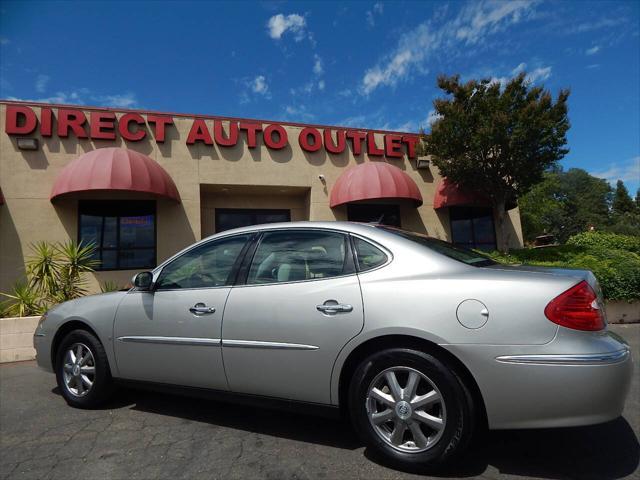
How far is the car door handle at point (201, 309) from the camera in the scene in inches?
116

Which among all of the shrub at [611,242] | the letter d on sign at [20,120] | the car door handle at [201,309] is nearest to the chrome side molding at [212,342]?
the car door handle at [201,309]

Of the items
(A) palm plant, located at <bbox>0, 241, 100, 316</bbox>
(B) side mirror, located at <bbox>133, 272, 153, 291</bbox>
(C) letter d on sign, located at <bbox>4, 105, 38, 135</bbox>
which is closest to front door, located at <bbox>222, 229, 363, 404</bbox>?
(B) side mirror, located at <bbox>133, 272, 153, 291</bbox>

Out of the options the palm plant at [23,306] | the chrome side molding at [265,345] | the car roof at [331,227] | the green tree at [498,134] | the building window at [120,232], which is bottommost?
the chrome side molding at [265,345]

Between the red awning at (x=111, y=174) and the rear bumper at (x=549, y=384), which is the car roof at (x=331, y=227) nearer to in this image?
the rear bumper at (x=549, y=384)

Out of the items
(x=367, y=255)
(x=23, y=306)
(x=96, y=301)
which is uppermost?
(x=367, y=255)

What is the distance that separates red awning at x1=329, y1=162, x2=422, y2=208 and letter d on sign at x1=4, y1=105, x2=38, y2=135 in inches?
335

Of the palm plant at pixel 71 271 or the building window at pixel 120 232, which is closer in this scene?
the palm plant at pixel 71 271

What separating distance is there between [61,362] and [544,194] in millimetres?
60594

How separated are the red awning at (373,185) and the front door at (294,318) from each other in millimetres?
8791

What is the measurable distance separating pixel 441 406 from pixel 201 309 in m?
1.82

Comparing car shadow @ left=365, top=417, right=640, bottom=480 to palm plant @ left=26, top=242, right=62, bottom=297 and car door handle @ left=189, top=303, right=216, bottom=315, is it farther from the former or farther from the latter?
palm plant @ left=26, top=242, right=62, bottom=297

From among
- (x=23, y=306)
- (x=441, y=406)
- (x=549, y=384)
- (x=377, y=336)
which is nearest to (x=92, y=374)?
(x=377, y=336)

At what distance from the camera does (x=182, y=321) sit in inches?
120

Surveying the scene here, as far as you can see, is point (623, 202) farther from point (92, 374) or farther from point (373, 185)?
point (92, 374)
